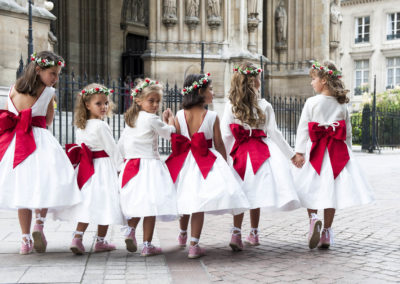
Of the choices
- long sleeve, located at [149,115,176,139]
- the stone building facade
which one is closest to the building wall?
the stone building facade

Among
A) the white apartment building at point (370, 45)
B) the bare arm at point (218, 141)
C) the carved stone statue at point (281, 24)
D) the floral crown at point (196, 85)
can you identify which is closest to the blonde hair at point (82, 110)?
the floral crown at point (196, 85)

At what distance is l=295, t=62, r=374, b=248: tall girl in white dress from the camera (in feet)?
15.5

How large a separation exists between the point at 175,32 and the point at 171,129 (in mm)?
13002

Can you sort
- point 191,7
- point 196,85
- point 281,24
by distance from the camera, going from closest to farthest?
point 196,85, point 191,7, point 281,24

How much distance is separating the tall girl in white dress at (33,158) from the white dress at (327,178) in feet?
6.75

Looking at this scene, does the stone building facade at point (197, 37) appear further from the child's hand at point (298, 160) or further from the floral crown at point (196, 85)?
the floral crown at point (196, 85)

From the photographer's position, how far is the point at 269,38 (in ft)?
73.5

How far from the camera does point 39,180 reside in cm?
426

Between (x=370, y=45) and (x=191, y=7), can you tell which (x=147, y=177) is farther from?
(x=370, y=45)

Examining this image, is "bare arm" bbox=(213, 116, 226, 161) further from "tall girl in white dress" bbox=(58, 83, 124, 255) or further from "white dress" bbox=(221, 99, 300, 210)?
"tall girl in white dress" bbox=(58, 83, 124, 255)

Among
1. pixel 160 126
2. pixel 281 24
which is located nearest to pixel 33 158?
pixel 160 126

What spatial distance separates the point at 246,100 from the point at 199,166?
0.79 metres

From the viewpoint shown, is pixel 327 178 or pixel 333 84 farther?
pixel 333 84

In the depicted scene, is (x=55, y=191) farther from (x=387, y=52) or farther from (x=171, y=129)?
(x=387, y=52)
